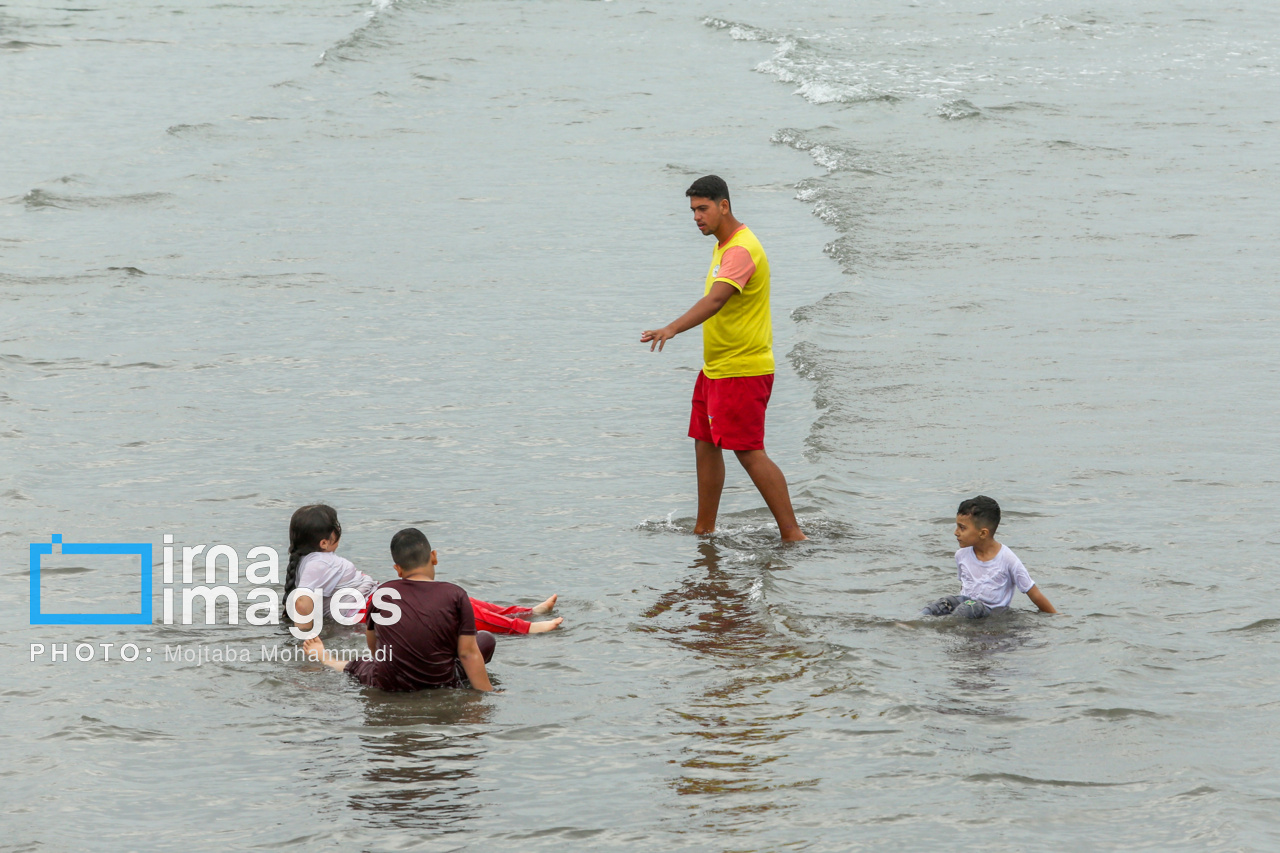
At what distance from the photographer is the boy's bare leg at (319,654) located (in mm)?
6477

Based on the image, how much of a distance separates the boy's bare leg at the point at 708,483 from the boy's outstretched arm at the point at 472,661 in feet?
7.48

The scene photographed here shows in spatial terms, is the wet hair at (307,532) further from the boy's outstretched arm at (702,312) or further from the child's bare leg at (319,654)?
the boy's outstretched arm at (702,312)

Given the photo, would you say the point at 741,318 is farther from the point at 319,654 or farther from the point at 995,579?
the point at 319,654

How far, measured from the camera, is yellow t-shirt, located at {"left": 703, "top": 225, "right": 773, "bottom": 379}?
297 inches

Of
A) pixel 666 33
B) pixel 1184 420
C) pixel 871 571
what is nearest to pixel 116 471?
pixel 871 571

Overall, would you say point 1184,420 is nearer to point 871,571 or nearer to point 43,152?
point 871,571

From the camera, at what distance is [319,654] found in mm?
6582

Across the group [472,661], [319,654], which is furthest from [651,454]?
[472,661]

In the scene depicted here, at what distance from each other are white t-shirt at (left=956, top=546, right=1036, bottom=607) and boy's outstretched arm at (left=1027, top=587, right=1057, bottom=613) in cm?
4

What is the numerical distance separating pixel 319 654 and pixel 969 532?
310 centimetres

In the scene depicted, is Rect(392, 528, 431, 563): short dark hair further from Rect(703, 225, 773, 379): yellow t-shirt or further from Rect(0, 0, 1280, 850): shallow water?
Rect(703, 225, 773, 379): yellow t-shirt

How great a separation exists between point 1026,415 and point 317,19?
2733 cm

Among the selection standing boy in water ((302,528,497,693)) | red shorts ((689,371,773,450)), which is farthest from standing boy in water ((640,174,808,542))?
standing boy in water ((302,528,497,693))

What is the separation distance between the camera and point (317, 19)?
33656 millimetres
